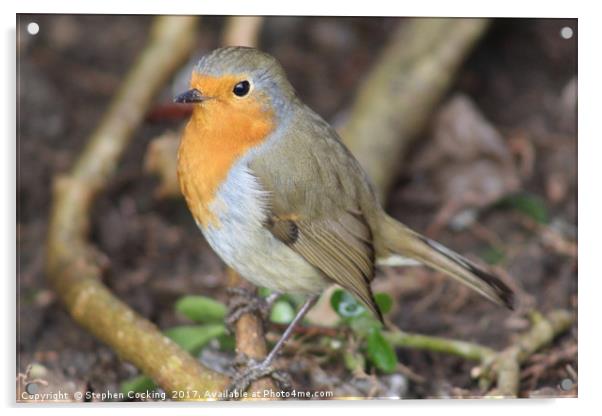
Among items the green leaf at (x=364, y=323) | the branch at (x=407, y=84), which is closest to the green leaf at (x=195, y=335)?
the green leaf at (x=364, y=323)

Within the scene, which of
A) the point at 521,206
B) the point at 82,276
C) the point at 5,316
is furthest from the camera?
the point at 521,206

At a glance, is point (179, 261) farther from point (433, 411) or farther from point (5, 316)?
point (433, 411)

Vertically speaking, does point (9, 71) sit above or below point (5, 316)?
above

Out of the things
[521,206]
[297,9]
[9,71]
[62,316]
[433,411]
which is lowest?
[433,411]

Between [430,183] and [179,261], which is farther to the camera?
[430,183]

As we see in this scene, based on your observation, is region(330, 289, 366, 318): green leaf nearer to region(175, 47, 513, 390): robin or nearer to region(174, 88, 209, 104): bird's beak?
region(175, 47, 513, 390): robin

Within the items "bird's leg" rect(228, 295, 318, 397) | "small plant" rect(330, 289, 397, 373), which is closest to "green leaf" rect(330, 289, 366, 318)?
"small plant" rect(330, 289, 397, 373)

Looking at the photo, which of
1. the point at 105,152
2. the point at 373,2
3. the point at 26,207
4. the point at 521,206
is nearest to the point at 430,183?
the point at 521,206

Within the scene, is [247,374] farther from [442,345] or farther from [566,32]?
[566,32]

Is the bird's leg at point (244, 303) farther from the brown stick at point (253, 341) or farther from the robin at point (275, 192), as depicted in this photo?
the robin at point (275, 192)
